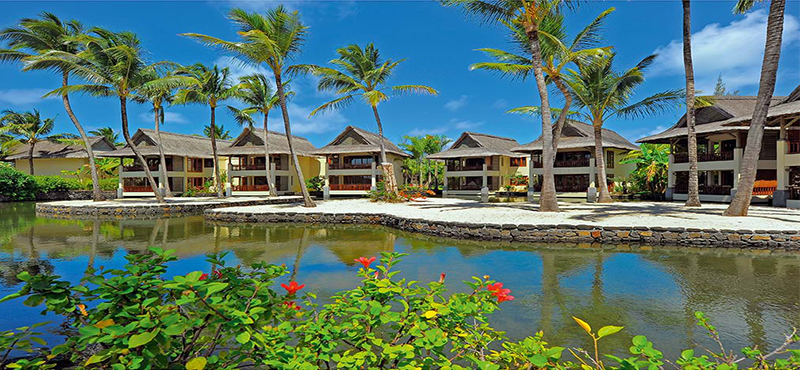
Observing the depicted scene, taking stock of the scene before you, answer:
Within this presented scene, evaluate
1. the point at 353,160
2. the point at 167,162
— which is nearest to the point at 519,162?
the point at 353,160

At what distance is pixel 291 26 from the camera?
62.7 feet

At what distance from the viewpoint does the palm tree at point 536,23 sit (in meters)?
15.5

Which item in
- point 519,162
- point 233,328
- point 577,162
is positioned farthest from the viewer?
point 519,162

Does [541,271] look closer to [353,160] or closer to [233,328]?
[233,328]

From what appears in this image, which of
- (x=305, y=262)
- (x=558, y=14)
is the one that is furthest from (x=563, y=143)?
(x=305, y=262)

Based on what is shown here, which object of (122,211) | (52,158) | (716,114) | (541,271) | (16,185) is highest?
(716,114)

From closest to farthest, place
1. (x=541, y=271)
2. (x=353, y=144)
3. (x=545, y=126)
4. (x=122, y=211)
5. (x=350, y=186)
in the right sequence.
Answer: (x=541, y=271) < (x=545, y=126) < (x=122, y=211) < (x=350, y=186) < (x=353, y=144)

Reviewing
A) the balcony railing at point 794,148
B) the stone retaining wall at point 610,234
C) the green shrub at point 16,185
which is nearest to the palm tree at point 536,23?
the stone retaining wall at point 610,234

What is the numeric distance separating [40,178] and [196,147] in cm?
1299

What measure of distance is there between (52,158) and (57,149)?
4.81 ft

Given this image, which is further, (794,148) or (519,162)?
(519,162)

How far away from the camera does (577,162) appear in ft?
111

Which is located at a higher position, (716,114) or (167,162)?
(716,114)

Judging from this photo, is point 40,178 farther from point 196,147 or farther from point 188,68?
point 188,68
